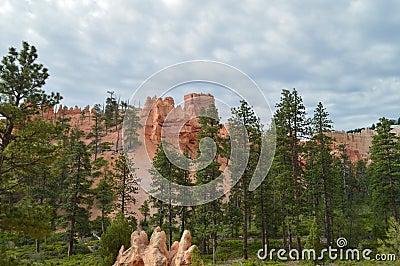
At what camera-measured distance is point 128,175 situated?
2938 cm

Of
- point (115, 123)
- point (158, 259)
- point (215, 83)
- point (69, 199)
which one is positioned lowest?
point (158, 259)

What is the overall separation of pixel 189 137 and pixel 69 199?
120 feet

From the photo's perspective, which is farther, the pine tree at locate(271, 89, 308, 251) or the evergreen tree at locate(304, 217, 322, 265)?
the pine tree at locate(271, 89, 308, 251)

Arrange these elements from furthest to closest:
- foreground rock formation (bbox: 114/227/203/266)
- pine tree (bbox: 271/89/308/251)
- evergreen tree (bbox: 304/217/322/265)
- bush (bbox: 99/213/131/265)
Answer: pine tree (bbox: 271/89/308/251), bush (bbox: 99/213/131/265), evergreen tree (bbox: 304/217/322/265), foreground rock formation (bbox: 114/227/203/266)

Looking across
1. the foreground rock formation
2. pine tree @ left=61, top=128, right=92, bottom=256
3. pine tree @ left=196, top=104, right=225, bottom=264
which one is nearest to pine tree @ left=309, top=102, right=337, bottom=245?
pine tree @ left=196, top=104, right=225, bottom=264

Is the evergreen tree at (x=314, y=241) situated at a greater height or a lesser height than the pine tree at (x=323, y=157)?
lesser

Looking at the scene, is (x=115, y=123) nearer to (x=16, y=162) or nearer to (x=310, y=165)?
(x=310, y=165)

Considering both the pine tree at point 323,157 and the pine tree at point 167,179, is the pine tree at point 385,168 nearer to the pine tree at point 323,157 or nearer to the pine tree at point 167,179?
the pine tree at point 323,157

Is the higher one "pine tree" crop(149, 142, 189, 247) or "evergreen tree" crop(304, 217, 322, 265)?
"pine tree" crop(149, 142, 189, 247)

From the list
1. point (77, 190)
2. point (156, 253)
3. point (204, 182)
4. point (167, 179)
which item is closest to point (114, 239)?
point (156, 253)

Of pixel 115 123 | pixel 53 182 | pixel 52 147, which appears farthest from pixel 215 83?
pixel 115 123

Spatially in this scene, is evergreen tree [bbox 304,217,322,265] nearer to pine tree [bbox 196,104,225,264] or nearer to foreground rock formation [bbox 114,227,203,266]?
foreground rock formation [bbox 114,227,203,266]

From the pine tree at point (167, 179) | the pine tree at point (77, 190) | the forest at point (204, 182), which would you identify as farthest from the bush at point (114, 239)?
the pine tree at point (77, 190)

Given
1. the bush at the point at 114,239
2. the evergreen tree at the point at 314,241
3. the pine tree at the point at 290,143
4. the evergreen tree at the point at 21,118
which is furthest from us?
the pine tree at the point at 290,143
